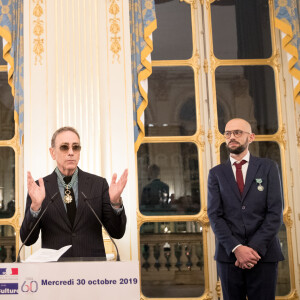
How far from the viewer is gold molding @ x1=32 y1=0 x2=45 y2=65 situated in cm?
392

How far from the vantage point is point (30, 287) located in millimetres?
1540

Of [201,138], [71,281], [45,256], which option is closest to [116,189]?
[45,256]

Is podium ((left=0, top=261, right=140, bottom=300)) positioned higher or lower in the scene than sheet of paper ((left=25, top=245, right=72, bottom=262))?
lower

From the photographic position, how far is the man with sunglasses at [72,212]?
7.41 ft

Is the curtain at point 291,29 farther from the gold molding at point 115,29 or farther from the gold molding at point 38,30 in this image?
the gold molding at point 38,30

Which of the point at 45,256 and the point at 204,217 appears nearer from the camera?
the point at 45,256

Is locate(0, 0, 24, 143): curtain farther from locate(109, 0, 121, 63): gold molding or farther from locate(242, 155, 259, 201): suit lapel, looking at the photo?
locate(242, 155, 259, 201): suit lapel

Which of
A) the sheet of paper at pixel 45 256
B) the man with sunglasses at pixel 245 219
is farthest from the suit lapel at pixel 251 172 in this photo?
the sheet of paper at pixel 45 256

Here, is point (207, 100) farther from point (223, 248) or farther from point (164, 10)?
point (223, 248)

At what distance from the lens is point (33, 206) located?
2.11m

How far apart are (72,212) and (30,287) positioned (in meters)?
0.79

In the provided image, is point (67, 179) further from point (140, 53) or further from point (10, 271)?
point (140, 53)

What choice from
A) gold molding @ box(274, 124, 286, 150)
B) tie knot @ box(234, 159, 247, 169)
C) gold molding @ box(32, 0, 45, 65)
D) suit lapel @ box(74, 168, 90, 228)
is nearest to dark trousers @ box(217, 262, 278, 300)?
tie knot @ box(234, 159, 247, 169)

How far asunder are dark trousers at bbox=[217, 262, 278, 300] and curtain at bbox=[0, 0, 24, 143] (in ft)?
7.04
